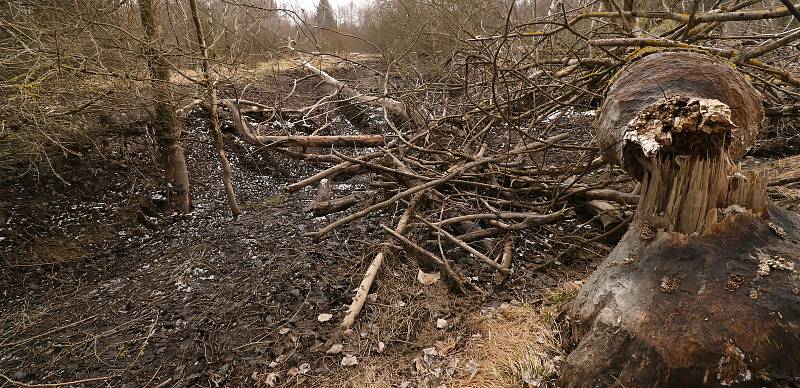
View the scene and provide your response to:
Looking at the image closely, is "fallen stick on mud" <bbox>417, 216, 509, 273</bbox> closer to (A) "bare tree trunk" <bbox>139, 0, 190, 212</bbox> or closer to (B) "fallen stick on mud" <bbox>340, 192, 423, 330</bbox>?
(B) "fallen stick on mud" <bbox>340, 192, 423, 330</bbox>

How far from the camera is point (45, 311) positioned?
368 centimetres

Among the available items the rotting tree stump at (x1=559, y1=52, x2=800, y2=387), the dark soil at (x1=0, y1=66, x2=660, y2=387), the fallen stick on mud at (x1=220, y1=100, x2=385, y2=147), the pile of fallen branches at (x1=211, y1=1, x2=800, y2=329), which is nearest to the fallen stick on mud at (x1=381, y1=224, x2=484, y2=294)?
the pile of fallen branches at (x1=211, y1=1, x2=800, y2=329)

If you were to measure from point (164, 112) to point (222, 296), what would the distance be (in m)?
2.62

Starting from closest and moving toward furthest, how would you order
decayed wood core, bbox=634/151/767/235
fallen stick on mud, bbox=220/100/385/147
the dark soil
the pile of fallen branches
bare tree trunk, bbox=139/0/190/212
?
decayed wood core, bbox=634/151/767/235 < the dark soil < the pile of fallen branches < bare tree trunk, bbox=139/0/190/212 < fallen stick on mud, bbox=220/100/385/147

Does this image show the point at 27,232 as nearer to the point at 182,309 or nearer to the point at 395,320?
the point at 182,309

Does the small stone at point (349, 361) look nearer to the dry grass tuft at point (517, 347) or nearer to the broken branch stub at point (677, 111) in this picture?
the dry grass tuft at point (517, 347)

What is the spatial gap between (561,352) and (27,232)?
535 centimetres

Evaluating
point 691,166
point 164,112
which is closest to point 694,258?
point 691,166

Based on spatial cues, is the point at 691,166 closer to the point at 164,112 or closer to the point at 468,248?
the point at 468,248

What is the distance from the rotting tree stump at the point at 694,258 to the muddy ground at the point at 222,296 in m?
0.55

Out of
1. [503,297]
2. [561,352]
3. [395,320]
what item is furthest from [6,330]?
[561,352]

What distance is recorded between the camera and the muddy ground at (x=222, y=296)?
2721 millimetres

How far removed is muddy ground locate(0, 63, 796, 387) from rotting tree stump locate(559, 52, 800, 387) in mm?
547

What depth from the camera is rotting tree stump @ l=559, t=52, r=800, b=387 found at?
5.12 ft
